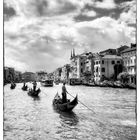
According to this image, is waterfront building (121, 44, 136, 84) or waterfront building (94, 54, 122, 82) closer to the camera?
waterfront building (121, 44, 136, 84)

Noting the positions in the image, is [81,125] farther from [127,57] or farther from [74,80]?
[74,80]

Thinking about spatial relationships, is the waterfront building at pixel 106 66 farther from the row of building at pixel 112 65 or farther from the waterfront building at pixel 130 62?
the waterfront building at pixel 130 62

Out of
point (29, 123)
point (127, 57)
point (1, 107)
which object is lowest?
point (29, 123)

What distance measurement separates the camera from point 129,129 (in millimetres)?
5801

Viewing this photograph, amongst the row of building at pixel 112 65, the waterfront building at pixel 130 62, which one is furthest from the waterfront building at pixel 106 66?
the waterfront building at pixel 130 62

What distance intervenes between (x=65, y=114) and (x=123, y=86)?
1674cm

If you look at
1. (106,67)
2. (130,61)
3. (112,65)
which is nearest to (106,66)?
(106,67)

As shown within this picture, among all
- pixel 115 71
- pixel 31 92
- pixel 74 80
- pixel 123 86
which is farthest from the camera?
pixel 74 80

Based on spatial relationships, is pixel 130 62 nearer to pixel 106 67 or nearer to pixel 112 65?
pixel 112 65

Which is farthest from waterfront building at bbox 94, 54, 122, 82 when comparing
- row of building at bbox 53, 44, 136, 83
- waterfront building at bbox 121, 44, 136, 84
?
waterfront building at bbox 121, 44, 136, 84

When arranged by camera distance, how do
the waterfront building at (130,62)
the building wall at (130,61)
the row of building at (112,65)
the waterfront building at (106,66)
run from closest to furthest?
the waterfront building at (130,62) < the building wall at (130,61) < the row of building at (112,65) < the waterfront building at (106,66)

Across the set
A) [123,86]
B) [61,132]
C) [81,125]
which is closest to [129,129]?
[81,125]

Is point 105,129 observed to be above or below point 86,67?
below

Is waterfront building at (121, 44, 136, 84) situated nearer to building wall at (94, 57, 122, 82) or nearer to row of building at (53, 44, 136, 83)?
row of building at (53, 44, 136, 83)
